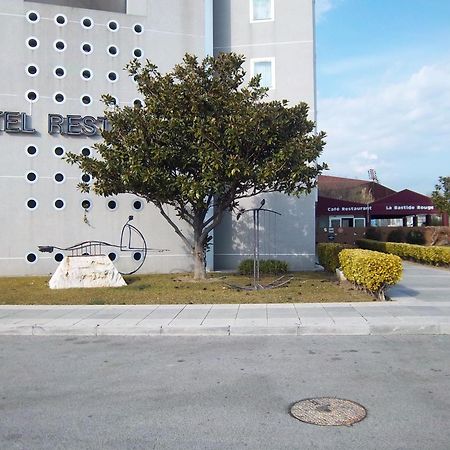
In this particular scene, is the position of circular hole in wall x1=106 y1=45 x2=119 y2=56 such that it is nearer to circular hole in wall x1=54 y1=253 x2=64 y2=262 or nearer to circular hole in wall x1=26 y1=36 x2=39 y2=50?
circular hole in wall x1=26 y1=36 x2=39 y2=50

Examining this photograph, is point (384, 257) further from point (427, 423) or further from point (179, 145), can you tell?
point (427, 423)

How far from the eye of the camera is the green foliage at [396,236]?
108 feet

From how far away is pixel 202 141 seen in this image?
12336 mm

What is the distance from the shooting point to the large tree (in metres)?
12.2

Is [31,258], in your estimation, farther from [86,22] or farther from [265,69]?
[265,69]

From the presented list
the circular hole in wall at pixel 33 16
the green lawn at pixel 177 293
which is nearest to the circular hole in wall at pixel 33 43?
the circular hole in wall at pixel 33 16

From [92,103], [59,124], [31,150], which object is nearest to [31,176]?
[31,150]

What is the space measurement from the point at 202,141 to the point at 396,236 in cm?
2422

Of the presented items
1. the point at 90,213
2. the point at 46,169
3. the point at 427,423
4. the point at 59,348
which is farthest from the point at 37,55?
the point at 427,423

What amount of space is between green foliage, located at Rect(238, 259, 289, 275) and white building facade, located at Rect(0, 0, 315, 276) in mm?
1835

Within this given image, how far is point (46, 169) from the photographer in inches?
701

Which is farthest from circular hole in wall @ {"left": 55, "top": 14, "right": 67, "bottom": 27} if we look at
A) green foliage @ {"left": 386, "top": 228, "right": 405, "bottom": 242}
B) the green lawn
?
green foliage @ {"left": 386, "top": 228, "right": 405, "bottom": 242}

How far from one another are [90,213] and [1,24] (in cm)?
735

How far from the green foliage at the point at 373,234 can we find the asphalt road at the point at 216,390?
89.8 feet
